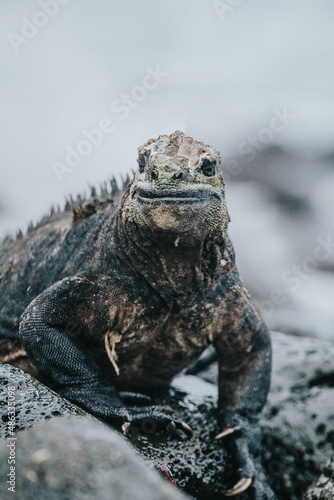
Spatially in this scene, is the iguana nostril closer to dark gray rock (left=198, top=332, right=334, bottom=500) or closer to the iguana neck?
the iguana neck

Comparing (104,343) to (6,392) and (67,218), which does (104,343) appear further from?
(67,218)

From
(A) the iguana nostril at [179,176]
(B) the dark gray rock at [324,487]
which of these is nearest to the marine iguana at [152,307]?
(A) the iguana nostril at [179,176]

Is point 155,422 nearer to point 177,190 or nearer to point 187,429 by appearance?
point 187,429

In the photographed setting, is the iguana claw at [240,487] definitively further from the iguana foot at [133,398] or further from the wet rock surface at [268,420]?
the iguana foot at [133,398]

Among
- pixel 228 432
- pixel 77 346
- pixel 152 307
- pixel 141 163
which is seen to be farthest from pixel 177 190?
pixel 228 432

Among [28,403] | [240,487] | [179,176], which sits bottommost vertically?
[240,487]

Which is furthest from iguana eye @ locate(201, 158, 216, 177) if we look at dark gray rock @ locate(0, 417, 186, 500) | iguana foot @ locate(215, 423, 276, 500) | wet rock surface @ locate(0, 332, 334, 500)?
iguana foot @ locate(215, 423, 276, 500)
